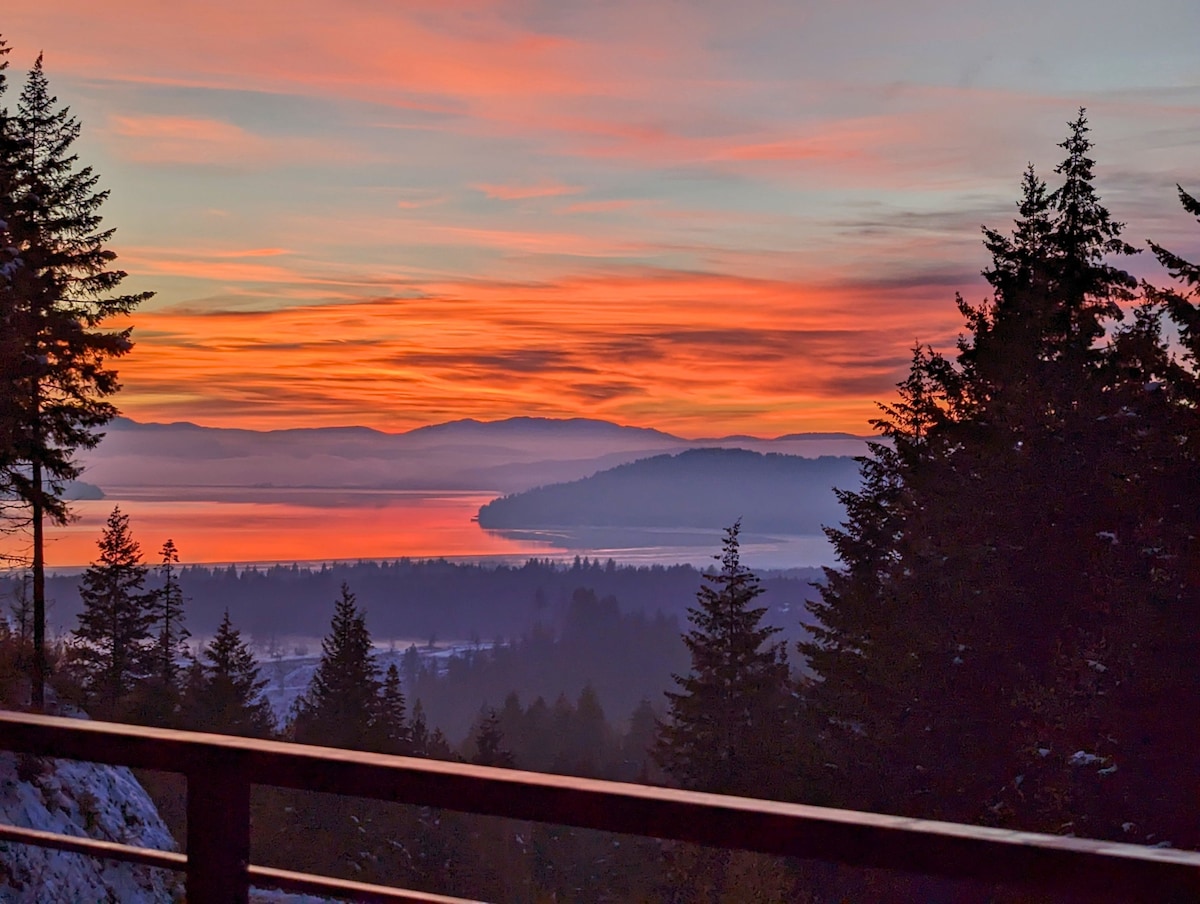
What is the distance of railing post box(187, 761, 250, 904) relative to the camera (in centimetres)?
289

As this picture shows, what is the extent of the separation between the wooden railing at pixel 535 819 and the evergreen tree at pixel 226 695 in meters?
52.9

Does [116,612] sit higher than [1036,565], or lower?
lower

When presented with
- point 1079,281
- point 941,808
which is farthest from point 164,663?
point 1079,281

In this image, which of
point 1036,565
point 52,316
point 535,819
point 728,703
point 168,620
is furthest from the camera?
point 168,620

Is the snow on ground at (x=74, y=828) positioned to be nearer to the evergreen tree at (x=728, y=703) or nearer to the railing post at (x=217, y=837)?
the railing post at (x=217, y=837)

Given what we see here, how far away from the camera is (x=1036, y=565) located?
25.4 m

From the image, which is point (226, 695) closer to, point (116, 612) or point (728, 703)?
point (116, 612)

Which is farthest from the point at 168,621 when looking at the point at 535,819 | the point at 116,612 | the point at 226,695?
the point at 535,819

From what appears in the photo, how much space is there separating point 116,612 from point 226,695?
22.5 ft

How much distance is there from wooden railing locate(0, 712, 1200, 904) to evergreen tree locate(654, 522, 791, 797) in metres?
44.2

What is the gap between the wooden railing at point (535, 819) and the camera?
2096 millimetres

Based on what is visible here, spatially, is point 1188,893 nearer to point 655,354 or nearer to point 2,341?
point 2,341

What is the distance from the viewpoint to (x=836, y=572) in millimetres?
41406

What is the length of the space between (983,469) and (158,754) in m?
25.9
